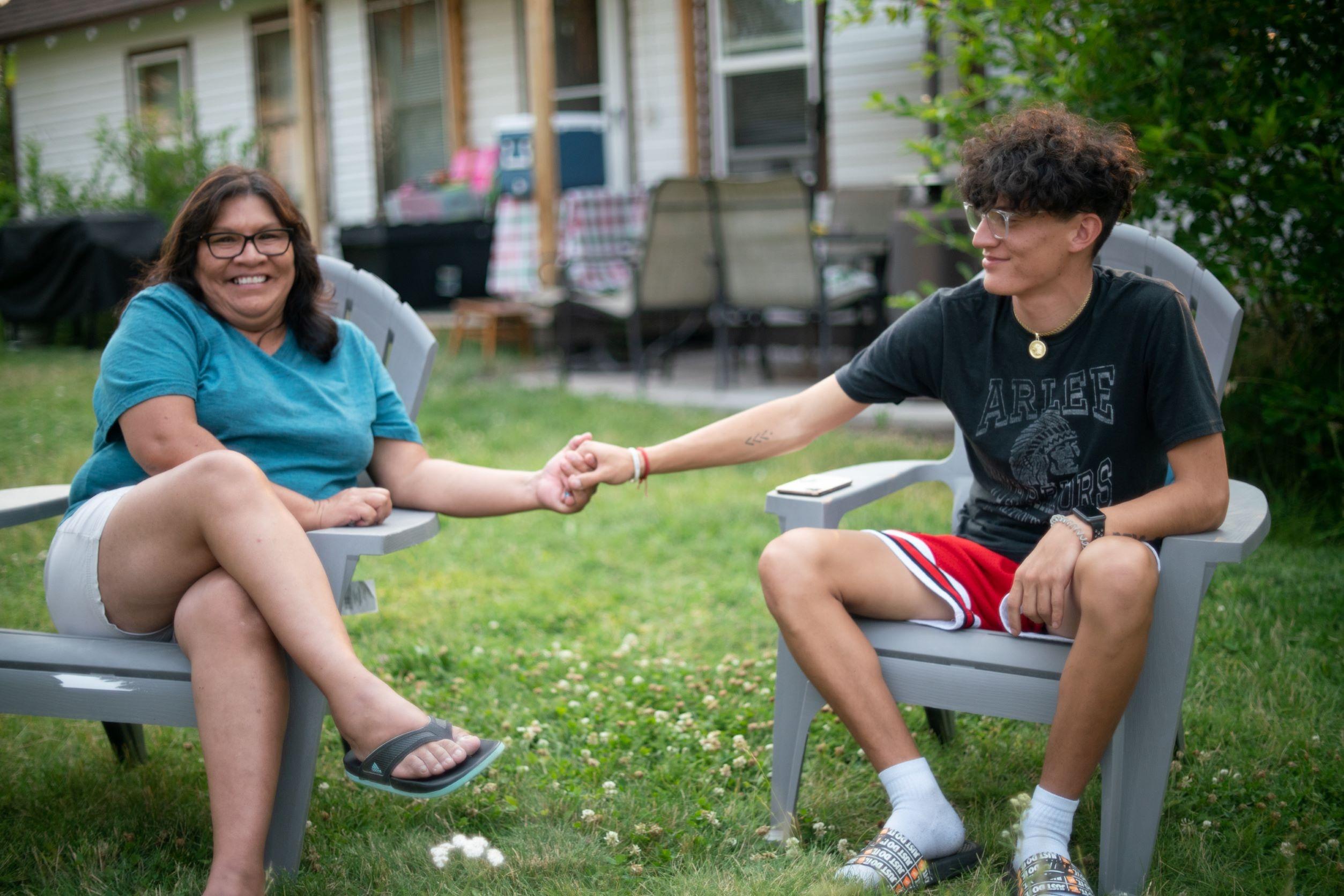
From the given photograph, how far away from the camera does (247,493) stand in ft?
6.51

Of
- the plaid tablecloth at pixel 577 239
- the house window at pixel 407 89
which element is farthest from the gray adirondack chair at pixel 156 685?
the house window at pixel 407 89

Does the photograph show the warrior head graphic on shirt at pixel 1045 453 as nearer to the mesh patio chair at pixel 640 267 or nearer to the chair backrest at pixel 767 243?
the chair backrest at pixel 767 243

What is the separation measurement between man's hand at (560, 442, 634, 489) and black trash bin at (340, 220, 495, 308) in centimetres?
717

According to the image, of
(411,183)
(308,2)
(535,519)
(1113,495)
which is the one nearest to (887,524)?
(535,519)

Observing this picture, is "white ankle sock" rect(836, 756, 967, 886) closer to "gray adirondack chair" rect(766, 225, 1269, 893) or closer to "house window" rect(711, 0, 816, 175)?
"gray adirondack chair" rect(766, 225, 1269, 893)

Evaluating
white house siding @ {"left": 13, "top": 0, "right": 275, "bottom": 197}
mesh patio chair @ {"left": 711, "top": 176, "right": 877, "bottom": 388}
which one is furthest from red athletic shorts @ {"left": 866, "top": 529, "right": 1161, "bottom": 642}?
white house siding @ {"left": 13, "top": 0, "right": 275, "bottom": 197}

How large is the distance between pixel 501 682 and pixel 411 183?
8.79 metres

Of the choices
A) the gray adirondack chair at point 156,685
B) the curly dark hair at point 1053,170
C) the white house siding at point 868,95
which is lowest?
the gray adirondack chair at point 156,685

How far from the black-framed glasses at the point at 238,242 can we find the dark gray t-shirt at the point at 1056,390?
1183mm

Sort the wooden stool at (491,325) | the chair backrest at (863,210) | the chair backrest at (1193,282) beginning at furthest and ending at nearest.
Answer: the wooden stool at (491,325) → the chair backrest at (863,210) → the chair backrest at (1193,282)

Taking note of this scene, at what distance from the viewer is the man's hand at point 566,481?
2504 mm

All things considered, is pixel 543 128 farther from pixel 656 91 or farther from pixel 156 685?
pixel 156 685

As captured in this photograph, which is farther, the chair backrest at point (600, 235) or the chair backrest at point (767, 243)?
the chair backrest at point (600, 235)

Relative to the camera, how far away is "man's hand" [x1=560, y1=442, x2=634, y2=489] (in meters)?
2.50
